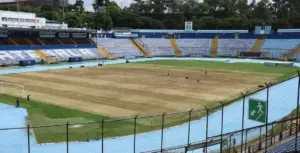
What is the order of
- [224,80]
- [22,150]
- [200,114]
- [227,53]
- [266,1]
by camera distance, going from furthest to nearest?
[266,1] → [227,53] → [224,80] → [200,114] → [22,150]

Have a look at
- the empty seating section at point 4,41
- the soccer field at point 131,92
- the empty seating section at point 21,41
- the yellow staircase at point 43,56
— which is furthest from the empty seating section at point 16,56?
the soccer field at point 131,92

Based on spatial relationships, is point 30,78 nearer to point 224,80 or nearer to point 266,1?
point 224,80

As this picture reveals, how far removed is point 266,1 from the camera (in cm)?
12262

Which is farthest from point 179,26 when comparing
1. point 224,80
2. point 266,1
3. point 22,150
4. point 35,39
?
point 22,150

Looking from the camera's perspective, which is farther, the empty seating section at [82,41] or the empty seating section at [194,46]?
the empty seating section at [194,46]

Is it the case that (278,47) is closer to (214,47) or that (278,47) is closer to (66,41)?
(214,47)

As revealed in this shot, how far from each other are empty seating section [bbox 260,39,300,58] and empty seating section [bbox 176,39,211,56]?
16946 mm

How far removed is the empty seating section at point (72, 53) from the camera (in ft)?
234

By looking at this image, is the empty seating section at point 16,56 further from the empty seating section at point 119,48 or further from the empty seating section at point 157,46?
the empty seating section at point 157,46

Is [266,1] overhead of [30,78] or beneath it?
overhead

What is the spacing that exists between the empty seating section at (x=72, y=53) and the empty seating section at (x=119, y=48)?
4854 mm

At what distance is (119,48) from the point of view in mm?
88625

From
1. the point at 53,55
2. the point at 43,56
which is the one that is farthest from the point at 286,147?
the point at 53,55

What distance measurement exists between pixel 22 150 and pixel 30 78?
30.7 metres
